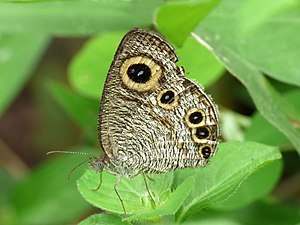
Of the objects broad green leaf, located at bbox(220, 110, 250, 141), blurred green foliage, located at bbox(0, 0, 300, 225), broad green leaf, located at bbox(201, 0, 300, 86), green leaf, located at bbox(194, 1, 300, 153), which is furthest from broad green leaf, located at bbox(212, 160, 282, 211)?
broad green leaf, located at bbox(220, 110, 250, 141)

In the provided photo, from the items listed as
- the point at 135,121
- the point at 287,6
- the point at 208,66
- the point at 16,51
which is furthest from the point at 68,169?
the point at 287,6

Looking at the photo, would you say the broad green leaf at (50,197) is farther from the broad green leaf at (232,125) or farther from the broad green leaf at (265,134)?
the broad green leaf at (265,134)

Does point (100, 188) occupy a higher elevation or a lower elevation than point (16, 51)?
higher

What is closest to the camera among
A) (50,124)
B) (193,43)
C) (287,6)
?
(287,6)

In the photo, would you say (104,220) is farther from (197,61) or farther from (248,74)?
(197,61)

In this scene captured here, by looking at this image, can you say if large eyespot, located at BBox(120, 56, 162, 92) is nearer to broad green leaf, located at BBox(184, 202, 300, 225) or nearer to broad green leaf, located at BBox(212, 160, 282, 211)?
broad green leaf, located at BBox(212, 160, 282, 211)

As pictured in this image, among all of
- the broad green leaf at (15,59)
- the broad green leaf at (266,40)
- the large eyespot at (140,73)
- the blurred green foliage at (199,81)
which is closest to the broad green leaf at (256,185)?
the blurred green foliage at (199,81)

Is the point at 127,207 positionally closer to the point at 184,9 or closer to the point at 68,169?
the point at 184,9
